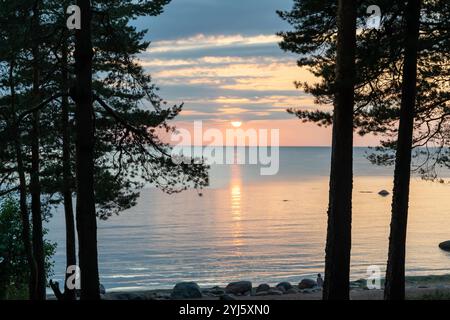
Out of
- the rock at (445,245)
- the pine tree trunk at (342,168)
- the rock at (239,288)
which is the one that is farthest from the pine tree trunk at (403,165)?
the rock at (445,245)

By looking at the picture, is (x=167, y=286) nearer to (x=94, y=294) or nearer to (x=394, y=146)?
(x=394, y=146)

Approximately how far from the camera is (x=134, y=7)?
1852 centimetres

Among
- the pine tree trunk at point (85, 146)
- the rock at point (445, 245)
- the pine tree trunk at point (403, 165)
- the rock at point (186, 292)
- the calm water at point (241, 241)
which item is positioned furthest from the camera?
the rock at point (445, 245)

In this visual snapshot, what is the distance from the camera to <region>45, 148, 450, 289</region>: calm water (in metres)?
45.1

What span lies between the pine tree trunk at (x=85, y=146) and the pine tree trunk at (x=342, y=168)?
4.87m

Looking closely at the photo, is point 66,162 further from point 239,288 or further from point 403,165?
point 239,288

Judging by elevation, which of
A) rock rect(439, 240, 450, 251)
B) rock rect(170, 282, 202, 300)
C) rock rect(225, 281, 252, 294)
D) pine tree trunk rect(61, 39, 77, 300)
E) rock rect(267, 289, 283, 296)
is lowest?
rock rect(439, 240, 450, 251)

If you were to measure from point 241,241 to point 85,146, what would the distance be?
173 feet

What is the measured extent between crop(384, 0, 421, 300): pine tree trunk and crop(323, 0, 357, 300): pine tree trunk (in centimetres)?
232

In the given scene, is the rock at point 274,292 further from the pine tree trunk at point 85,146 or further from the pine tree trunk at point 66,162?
the pine tree trunk at point 85,146

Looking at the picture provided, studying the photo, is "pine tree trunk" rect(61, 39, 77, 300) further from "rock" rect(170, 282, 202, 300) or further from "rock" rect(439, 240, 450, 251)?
"rock" rect(439, 240, 450, 251)

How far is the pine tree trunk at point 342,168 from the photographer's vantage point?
12359mm

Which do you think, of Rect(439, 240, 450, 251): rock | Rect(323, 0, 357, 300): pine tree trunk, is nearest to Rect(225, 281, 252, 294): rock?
Rect(323, 0, 357, 300): pine tree trunk
